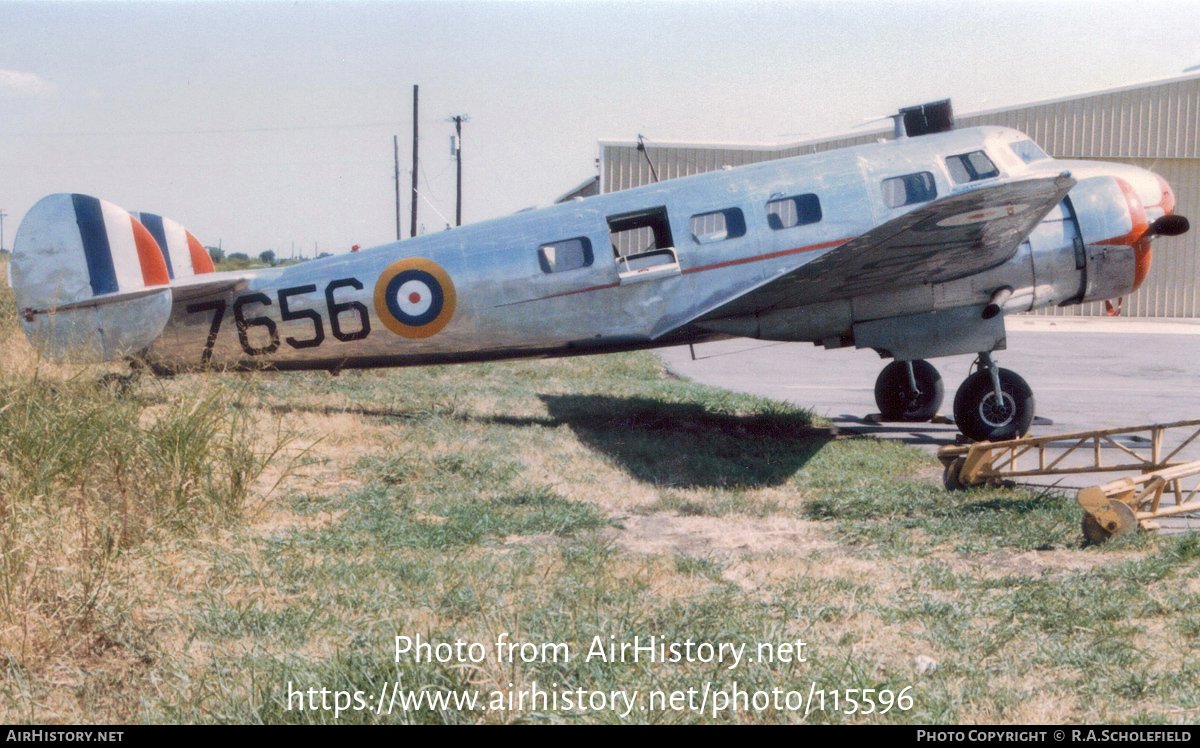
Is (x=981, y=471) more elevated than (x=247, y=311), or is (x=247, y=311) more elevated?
(x=247, y=311)

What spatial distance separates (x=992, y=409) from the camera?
9477mm

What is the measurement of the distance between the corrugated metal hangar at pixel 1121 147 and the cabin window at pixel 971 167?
18.6 metres

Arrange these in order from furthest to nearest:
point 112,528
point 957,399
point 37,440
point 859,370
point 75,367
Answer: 1. point 859,370
2. point 957,399
3. point 75,367
4. point 37,440
5. point 112,528

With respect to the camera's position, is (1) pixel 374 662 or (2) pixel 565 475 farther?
(2) pixel 565 475

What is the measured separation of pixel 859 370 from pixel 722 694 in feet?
47.5

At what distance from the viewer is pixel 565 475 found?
8039mm

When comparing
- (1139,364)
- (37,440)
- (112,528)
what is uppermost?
(37,440)

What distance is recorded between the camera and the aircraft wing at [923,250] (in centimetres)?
751

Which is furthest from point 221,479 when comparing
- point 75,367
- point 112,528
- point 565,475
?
point 565,475

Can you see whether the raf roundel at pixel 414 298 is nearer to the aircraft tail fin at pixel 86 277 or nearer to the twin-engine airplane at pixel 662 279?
the twin-engine airplane at pixel 662 279

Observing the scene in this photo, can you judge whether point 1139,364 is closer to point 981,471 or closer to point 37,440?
point 981,471

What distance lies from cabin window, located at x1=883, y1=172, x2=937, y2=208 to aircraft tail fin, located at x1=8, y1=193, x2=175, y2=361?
→ 794cm

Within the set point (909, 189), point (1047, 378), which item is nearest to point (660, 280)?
point (909, 189)

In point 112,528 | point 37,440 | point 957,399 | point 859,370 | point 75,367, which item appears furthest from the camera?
point 859,370
